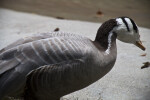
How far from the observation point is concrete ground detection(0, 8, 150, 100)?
3.29 m

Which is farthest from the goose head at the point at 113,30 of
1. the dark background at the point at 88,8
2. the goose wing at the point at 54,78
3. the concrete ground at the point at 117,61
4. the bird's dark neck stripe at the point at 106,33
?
the dark background at the point at 88,8

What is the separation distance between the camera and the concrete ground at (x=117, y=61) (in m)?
3.29

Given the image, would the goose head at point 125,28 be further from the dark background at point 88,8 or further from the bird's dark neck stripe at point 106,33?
the dark background at point 88,8

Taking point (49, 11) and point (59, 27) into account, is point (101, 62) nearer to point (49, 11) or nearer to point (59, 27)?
point (59, 27)

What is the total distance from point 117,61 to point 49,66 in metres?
1.57

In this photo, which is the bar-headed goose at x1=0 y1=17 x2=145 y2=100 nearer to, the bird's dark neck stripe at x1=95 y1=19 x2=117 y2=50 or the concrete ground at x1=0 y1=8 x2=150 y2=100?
the bird's dark neck stripe at x1=95 y1=19 x2=117 y2=50

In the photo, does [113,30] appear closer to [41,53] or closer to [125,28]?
[125,28]

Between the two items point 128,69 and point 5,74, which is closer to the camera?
point 5,74

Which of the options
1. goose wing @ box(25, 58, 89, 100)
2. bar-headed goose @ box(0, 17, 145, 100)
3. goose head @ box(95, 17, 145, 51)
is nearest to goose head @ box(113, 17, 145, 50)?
goose head @ box(95, 17, 145, 51)

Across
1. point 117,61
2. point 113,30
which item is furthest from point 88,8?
point 113,30

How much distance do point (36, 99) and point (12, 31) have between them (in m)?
2.57

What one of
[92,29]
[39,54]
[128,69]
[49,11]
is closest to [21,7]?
[49,11]

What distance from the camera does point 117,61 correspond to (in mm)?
4059

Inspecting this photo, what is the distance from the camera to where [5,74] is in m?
2.66
